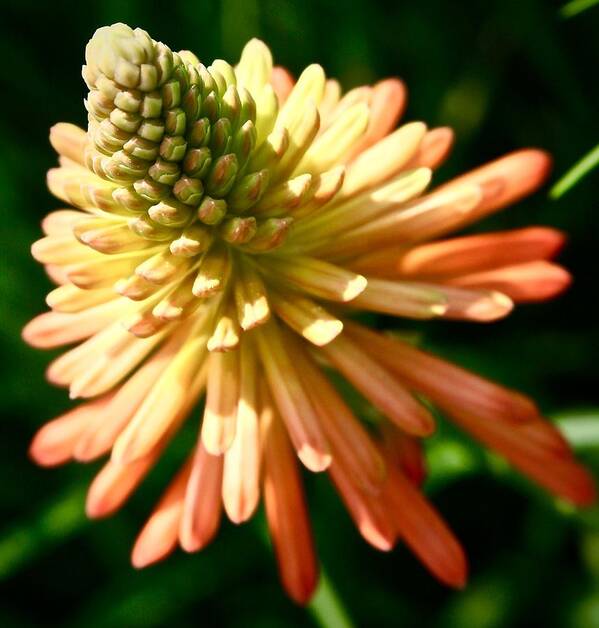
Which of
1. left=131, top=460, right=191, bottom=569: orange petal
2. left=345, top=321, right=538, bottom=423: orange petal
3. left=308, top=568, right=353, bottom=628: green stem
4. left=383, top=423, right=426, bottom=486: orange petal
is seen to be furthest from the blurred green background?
left=345, top=321, right=538, bottom=423: orange petal

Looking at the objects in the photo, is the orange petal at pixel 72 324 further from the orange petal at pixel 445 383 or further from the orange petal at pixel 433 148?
the orange petal at pixel 433 148

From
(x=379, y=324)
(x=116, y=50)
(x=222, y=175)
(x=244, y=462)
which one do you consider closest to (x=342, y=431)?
(x=244, y=462)

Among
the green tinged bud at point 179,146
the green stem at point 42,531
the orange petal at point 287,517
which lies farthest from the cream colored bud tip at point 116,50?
the green stem at point 42,531

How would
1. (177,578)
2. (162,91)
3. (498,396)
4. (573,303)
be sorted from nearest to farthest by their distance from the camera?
(162,91) < (498,396) < (177,578) < (573,303)

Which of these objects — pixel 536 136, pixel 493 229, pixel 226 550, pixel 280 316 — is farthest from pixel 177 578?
pixel 536 136

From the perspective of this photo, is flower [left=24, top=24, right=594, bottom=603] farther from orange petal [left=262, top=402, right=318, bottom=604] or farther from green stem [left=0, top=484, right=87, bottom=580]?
green stem [left=0, top=484, right=87, bottom=580]

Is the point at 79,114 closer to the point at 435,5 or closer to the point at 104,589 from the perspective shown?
the point at 435,5
